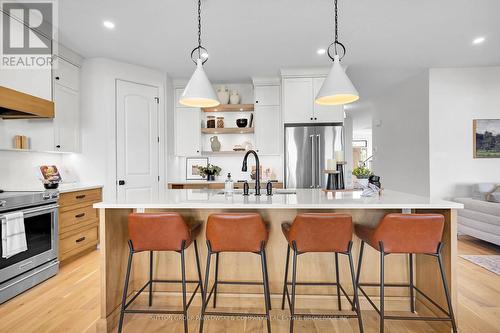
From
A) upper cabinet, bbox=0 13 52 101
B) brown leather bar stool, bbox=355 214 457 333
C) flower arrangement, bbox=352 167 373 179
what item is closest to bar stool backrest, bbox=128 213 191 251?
brown leather bar stool, bbox=355 214 457 333

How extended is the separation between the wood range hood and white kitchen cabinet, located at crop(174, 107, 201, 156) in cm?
210

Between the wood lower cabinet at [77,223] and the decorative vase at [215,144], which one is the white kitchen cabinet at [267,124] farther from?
the wood lower cabinet at [77,223]

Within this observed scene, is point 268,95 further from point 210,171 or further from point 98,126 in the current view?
point 98,126

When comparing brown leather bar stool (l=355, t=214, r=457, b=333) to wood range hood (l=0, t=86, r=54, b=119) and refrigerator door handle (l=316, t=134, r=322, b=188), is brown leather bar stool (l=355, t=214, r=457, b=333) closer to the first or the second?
refrigerator door handle (l=316, t=134, r=322, b=188)

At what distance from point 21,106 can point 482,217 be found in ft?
18.2

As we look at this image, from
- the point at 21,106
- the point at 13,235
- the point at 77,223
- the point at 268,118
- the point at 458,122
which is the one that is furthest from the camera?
the point at 268,118

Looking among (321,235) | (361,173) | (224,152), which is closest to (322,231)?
(321,235)

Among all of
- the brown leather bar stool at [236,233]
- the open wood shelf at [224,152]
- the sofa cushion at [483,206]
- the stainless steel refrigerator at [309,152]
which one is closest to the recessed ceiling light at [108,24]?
the open wood shelf at [224,152]

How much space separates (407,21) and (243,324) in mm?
3436

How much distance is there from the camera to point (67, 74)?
3670mm

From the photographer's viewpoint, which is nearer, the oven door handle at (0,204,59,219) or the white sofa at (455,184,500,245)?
the oven door handle at (0,204,59,219)

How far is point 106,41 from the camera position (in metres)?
3.41

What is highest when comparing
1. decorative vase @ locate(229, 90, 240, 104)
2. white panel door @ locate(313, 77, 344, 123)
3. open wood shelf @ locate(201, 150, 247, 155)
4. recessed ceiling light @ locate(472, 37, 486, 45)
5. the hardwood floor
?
recessed ceiling light @ locate(472, 37, 486, 45)

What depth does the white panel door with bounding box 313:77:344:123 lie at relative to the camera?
14.2 feet
